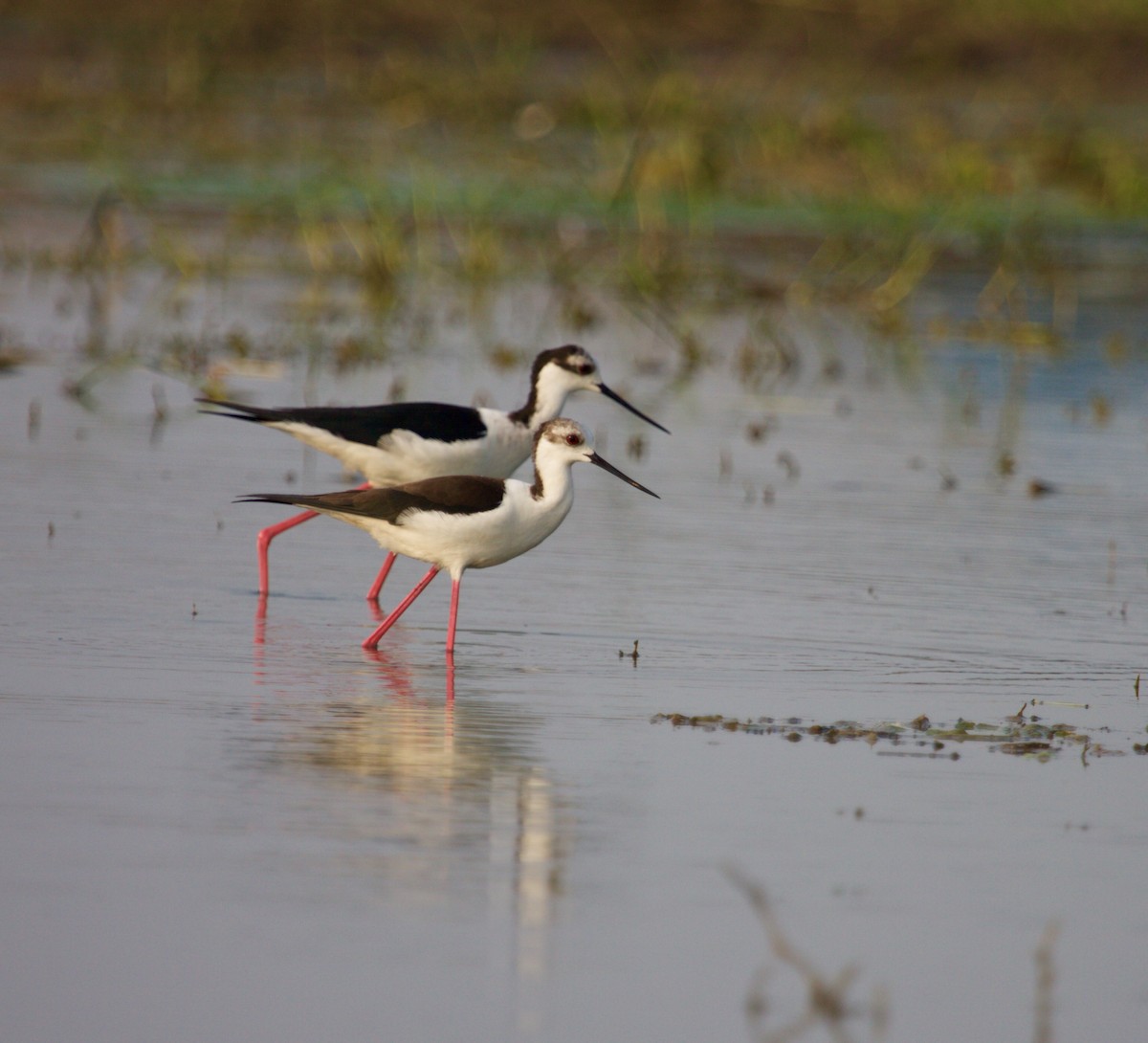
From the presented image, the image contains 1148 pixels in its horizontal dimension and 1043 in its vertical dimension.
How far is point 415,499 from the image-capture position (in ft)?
24.0

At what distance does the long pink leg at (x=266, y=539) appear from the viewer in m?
7.85

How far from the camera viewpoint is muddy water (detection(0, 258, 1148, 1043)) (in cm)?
421

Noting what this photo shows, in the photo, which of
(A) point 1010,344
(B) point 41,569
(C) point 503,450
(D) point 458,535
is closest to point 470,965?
(D) point 458,535

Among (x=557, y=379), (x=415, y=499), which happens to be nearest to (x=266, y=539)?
(x=415, y=499)

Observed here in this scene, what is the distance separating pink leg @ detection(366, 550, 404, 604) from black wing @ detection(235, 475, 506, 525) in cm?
38

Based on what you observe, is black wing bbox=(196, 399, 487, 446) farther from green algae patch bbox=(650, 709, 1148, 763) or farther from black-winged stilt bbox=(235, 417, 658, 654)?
green algae patch bbox=(650, 709, 1148, 763)

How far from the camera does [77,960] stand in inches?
165

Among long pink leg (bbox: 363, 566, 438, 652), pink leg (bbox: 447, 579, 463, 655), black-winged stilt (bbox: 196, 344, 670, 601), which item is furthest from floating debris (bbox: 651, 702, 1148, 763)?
black-winged stilt (bbox: 196, 344, 670, 601)

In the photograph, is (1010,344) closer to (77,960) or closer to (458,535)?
(458,535)

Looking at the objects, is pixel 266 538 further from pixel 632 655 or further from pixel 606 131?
pixel 606 131

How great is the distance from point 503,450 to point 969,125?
19.6 m

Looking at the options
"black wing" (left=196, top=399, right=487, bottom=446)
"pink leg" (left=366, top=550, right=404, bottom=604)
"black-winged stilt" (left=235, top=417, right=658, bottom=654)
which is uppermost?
"black wing" (left=196, top=399, right=487, bottom=446)

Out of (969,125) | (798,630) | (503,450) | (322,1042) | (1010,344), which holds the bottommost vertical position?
(322,1042)

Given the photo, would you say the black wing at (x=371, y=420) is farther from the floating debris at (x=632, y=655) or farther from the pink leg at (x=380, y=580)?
the floating debris at (x=632, y=655)
